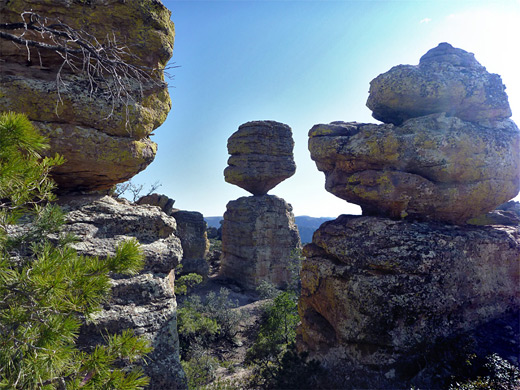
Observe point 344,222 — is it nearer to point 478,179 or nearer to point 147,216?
point 478,179

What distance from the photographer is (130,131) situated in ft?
21.5

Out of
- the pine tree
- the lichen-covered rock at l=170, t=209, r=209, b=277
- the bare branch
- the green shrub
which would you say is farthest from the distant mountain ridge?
the pine tree

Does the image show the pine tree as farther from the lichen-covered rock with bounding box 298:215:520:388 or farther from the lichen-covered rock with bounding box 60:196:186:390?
the lichen-covered rock with bounding box 298:215:520:388

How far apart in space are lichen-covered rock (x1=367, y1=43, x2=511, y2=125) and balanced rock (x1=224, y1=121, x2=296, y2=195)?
15.8 m

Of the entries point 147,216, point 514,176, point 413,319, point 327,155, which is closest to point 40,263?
point 147,216

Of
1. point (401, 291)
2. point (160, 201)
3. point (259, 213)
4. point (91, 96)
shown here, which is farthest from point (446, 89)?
point (160, 201)

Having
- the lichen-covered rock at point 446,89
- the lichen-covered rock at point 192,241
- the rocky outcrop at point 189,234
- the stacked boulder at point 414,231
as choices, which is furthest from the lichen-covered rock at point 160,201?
the lichen-covered rock at point 446,89

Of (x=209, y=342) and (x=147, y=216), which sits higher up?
(x=147, y=216)

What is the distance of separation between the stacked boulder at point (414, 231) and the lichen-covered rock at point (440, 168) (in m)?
0.03

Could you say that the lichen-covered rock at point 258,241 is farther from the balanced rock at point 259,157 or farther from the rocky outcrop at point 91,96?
the rocky outcrop at point 91,96

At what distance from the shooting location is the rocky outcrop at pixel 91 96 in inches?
224

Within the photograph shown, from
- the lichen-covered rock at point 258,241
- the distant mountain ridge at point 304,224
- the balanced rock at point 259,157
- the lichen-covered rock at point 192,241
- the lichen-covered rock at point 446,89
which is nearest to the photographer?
the lichen-covered rock at point 446,89

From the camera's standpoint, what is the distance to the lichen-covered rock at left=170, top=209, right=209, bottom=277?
2351 centimetres

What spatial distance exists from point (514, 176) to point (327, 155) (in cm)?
552
